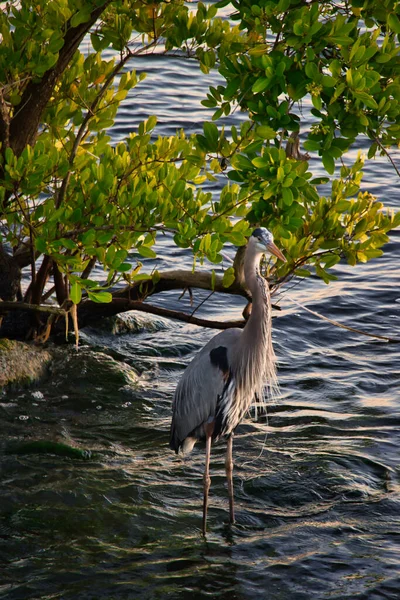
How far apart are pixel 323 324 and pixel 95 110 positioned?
3904 mm

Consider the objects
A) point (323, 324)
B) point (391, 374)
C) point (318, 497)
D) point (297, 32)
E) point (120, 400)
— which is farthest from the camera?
point (323, 324)

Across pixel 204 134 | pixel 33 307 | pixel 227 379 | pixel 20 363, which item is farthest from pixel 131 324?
pixel 204 134

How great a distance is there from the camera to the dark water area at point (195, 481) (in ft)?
17.1

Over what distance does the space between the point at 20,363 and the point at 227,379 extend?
2.16m

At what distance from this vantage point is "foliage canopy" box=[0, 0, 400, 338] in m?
4.48

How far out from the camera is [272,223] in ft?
16.7

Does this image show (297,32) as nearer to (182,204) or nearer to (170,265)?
(182,204)

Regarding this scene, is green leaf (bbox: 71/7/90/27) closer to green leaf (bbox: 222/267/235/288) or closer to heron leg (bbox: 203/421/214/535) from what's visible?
green leaf (bbox: 222/267/235/288)

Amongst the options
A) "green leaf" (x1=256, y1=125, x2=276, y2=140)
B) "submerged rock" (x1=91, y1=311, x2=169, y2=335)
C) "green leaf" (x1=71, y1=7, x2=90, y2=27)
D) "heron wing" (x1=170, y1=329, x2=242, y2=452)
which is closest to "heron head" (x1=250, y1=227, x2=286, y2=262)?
"heron wing" (x1=170, y1=329, x2=242, y2=452)

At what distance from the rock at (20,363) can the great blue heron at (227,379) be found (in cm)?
167

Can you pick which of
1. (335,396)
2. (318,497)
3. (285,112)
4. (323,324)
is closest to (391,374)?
(335,396)

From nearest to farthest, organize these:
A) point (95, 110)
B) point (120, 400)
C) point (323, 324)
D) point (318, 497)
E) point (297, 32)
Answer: point (297, 32), point (318, 497), point (95, 110), point (120, 400), point (323, 324)

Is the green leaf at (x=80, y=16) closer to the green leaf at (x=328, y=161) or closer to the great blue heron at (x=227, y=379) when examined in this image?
the great blue heron at (x=227, y=379)

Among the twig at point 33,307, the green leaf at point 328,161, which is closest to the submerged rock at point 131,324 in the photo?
the twig at point 33,307
